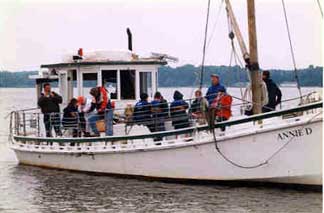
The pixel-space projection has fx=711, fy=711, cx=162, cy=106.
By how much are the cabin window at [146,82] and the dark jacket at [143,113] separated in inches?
80.4

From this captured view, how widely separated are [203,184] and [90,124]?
3245mm

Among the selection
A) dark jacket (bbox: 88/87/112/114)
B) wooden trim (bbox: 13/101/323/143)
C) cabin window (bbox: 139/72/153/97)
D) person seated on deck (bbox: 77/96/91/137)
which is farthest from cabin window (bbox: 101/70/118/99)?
wooden trim (bbox: 13/101/323/143)

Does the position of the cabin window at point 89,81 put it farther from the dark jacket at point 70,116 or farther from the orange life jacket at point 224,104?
the orange life jacket at point 224,104

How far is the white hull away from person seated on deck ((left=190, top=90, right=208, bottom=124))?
422mm

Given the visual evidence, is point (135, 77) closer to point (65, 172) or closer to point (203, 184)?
point (65, 172)

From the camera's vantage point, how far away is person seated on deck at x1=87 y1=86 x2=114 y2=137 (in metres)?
15.5

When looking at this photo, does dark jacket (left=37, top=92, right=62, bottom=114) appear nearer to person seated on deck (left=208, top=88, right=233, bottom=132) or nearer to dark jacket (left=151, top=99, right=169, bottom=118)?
dark jacket (left=151, top=99, right=169, bottom=118)

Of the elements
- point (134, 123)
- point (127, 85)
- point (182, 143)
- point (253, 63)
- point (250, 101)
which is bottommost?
point (182, 143)

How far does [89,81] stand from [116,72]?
91cm

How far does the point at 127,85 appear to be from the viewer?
670 inches

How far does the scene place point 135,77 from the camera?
16922 mm

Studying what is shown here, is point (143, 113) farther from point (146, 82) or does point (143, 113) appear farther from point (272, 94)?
point (272, 94)

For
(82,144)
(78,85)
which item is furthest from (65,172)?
(78,85)

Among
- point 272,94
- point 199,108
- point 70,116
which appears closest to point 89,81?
point 70,116
